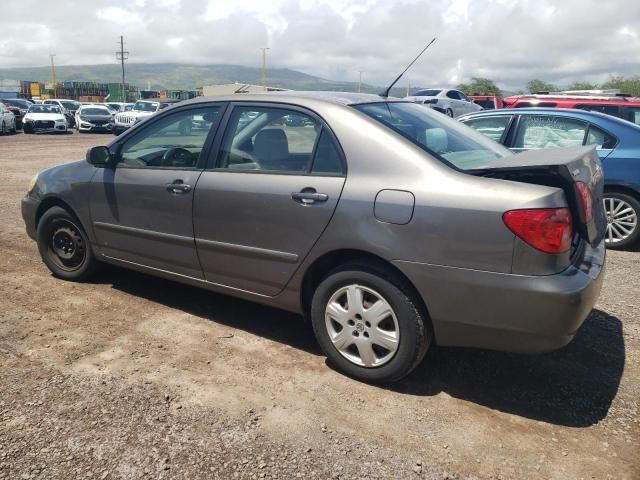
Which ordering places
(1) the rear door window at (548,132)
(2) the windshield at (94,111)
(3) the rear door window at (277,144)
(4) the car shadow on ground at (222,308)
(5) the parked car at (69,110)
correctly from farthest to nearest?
(5) the parked car at (69,110), (2) the windshield at (94,111), (1) the rear door window at (548,132), (4) the car shadow on ground at (222,308), (3) the rear door window at (277,144)

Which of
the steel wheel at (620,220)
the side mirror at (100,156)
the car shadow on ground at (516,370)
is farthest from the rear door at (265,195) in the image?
the steel wheel at (620,220)

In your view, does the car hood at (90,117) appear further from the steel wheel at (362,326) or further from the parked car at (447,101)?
the steel wheel at (362,326)

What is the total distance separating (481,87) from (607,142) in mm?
55545

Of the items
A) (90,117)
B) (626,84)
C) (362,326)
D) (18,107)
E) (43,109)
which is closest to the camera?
(362,326)

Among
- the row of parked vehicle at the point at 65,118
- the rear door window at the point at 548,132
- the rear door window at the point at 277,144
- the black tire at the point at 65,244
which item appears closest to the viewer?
the rear door window at the point at 277,144

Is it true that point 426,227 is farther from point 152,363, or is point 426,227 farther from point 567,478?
point 152,363

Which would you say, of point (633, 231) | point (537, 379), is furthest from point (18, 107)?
point (537, 379)

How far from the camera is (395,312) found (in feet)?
9.89

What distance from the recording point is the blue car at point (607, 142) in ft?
19.9

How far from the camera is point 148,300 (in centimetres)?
450

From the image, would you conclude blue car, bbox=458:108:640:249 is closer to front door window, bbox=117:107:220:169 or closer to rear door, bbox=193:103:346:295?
rear door, bbox=193:103:346:295

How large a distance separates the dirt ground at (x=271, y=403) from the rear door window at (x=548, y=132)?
103 inches

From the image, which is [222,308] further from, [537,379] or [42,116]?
[42,116]

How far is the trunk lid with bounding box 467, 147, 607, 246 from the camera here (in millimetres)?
2758
